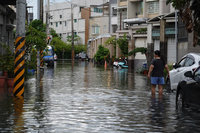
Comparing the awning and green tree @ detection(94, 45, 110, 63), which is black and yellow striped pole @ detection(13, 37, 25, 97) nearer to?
the awning

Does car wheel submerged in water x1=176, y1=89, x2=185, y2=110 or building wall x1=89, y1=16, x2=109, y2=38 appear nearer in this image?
car wheel submerged in water x1=176, y1=89, x2=185, y2=110

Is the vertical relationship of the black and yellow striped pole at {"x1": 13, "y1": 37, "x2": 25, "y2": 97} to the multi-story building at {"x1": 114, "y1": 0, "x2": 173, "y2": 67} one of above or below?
below

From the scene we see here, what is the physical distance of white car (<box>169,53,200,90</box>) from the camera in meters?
19.4

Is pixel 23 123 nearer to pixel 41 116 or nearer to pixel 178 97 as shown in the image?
pixel 41 116

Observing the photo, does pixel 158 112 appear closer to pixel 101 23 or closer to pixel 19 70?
pixel 19 70

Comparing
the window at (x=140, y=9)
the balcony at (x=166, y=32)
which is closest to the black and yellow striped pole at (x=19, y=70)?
the balcony at (x=166, y=32)

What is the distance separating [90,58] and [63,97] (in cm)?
9402

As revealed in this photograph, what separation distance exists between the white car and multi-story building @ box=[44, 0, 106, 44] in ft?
330

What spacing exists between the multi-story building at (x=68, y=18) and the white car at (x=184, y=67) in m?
101

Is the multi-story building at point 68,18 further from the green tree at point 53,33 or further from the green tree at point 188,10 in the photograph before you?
the green tree at point 188,10

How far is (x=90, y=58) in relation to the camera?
11288 cm

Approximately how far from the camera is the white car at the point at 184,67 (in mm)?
19369

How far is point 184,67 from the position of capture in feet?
65.9

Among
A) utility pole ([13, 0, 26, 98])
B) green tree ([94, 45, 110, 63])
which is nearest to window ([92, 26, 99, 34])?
green tree ([94, 45, 110, 63])
